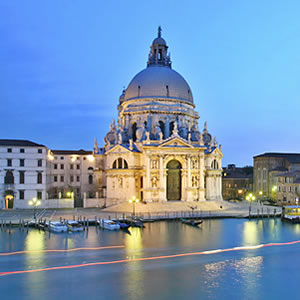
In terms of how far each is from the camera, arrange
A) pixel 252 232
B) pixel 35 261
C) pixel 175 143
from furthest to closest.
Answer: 1. pixel 175 143
2. pixel 252 232
3. pixel 35 261

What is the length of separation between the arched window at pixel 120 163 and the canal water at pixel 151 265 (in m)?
19.5

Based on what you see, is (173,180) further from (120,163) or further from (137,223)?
(137,223)

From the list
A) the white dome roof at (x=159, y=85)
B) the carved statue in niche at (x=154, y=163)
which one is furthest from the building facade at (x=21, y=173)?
the white dome roof at (x=159, y=85)

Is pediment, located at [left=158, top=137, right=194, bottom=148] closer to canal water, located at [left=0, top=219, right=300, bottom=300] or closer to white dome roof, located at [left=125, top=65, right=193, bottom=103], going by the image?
white dome roof, located at [left=125, top=65, right=193, bottom=103]

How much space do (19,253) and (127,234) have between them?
39.4 feet

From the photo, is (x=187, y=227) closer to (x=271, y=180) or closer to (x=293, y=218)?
(x=293, y=218)

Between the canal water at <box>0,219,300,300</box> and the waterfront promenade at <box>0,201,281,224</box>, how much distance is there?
8665mm

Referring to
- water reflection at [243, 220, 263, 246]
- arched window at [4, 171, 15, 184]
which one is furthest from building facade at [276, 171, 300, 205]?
arched window at [4, 171, 15, 184]

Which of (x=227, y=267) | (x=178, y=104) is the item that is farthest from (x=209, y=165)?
(x=227, y=267)

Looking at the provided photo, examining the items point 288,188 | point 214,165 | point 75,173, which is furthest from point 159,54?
point 288,188

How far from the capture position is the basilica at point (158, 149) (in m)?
57.1

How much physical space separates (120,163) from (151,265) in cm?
3378

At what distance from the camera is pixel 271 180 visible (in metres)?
76.9

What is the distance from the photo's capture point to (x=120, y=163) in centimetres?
5944
